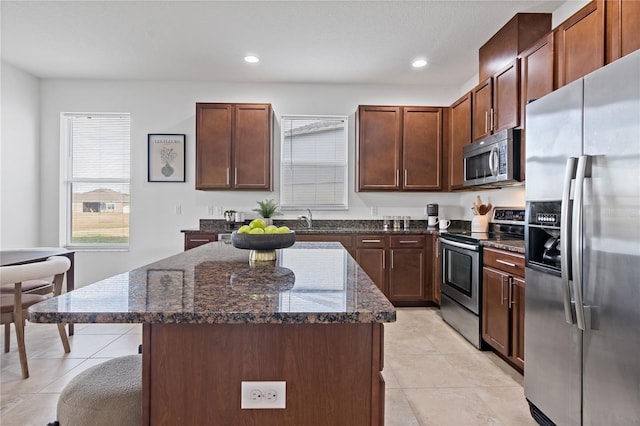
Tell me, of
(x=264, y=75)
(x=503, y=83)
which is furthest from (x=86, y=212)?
(x=503, y=83)

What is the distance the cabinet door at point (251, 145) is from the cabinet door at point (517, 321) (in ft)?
9.51

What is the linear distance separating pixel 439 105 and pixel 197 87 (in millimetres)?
3245

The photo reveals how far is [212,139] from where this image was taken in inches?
165

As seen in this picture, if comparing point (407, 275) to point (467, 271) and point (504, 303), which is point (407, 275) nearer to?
point (467, 271)

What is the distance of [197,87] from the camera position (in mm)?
4605

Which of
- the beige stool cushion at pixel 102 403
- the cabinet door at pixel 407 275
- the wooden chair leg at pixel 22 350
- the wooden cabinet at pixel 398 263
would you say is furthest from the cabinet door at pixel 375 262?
the beige stool cushion at pixel 102 403

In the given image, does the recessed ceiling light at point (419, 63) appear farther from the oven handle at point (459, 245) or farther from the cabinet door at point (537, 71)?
the oven handle at point (459, 245)

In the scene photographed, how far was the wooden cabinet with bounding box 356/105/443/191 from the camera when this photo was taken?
431 cm

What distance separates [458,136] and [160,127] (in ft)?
12.3

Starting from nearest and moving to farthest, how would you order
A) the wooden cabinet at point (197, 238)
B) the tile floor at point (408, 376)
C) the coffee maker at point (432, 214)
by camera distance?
the tile floor at point (408, 376), the wooden cabinet at point (197, 238), the coffee maker at point (432, 214)

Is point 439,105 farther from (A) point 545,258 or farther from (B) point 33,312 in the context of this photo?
(B) point 33,312

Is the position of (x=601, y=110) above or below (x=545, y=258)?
above

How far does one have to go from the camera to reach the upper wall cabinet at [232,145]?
13.8 feet

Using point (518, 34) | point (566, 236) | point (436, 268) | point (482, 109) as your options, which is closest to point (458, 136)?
point (482, 109)
